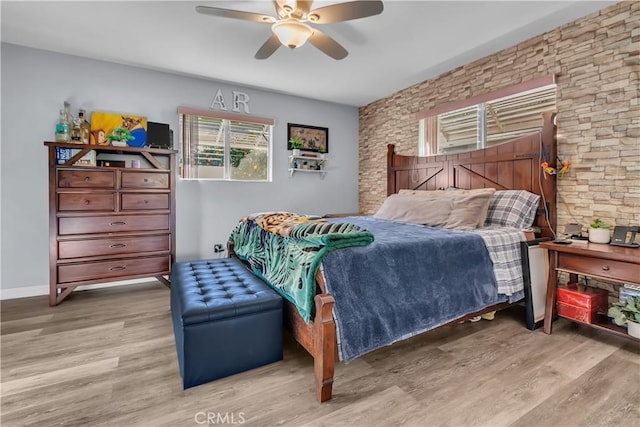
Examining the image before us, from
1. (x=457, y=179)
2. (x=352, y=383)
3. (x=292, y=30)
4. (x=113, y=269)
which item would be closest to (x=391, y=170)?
(x=457, y=179)

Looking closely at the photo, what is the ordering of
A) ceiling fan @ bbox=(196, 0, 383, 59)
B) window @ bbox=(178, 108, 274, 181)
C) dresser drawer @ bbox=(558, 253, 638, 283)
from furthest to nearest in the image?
window @ bbox=(178, 108, 274, 181), ceiling fan @ bbox=(196, 0, 383, 59), dresser drawer @ bbox=(558, 253, 638, 283)

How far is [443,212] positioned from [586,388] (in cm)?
156

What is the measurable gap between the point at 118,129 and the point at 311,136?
257cm

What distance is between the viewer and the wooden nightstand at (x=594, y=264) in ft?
6.31

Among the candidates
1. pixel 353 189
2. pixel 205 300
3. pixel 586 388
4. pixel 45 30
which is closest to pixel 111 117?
pixel 45 30

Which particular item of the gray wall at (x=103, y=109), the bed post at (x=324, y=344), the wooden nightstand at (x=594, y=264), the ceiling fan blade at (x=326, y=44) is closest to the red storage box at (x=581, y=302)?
the wooden nightstand at (x=594, y=264)

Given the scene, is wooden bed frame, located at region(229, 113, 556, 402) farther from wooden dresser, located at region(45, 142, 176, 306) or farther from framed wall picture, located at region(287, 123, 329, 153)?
framed wall picture, located at region(287, 123, 329, 153)

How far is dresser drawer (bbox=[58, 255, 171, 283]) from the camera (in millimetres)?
3041

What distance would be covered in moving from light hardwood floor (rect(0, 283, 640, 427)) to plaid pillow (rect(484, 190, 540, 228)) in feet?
2.98

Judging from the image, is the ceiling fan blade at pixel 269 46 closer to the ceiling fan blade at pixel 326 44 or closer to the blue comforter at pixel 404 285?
the ceiling fan blade at pixel 326 44

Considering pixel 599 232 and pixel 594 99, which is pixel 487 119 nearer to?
pixel 594 99

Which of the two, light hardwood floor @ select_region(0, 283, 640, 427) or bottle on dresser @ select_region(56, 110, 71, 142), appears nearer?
light hardwood floor @ select_region(0, 283, 640, 427)

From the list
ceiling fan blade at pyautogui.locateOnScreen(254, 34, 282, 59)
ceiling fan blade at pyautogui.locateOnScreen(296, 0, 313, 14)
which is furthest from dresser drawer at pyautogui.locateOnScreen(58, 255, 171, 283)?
ceiling fan blade at pyautogui.locateOnScreen(296, 0, 313, 14)

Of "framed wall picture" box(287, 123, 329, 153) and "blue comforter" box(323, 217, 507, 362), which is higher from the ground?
"framed wall picture" box(287, 123, 329, 153)
